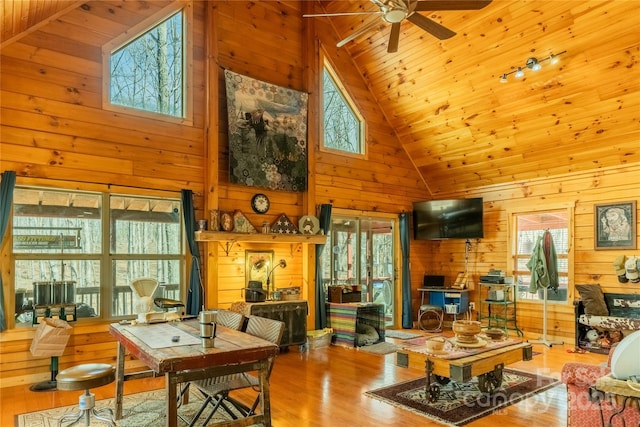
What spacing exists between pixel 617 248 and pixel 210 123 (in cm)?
588

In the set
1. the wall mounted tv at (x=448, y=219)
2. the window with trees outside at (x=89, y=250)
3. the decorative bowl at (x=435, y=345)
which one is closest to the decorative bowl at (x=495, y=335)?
the decorative bowl at (x=435, y=345)

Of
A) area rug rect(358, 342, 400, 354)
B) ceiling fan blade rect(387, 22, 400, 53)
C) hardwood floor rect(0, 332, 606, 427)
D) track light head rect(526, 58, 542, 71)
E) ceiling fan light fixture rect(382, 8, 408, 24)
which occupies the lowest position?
area rug rect(358, 342, 400, 354)

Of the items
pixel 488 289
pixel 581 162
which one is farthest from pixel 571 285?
pixel 581 162

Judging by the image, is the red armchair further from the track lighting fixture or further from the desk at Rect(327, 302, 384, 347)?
the track lighting fixture

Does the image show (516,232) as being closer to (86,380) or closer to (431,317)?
(431,317)

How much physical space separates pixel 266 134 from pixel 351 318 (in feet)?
9.60

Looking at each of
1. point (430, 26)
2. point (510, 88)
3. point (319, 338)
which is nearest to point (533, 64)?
point (510, 88)

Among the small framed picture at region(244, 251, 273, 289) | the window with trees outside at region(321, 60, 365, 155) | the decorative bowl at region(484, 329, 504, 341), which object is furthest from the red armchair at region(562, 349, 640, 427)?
the window with trees outside at region(321, 60, 365, 155)

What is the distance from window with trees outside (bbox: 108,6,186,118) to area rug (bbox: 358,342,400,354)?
4049mm

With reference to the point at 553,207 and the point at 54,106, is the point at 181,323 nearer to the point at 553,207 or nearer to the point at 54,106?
the point at 54,106

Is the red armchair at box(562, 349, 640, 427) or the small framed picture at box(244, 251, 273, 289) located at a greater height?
the small framed picture at box(244, 251, 273, 289)

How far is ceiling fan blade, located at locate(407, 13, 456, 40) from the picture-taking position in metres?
4.06

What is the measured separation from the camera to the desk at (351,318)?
637cm

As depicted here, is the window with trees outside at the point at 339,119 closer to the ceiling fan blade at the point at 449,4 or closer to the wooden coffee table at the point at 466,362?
the ceiling fan blade at the point at 449,4
